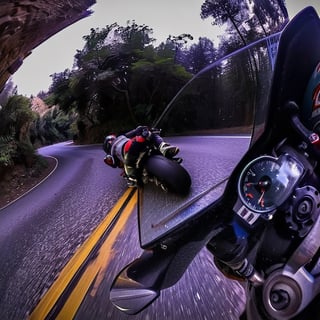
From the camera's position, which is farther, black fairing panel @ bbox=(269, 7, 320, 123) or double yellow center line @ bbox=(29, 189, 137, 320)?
black fairing panel @ bbox=(269, 7, 320, 123)

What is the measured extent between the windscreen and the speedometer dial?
57mm

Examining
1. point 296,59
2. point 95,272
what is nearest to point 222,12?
point 296,59

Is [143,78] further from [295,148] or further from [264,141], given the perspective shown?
[295,148]

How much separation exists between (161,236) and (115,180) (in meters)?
0.21

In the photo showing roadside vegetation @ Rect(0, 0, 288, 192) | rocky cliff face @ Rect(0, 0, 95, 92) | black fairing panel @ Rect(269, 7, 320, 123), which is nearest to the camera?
rocky cliff face @ Rect(0, 0, 95, 92)

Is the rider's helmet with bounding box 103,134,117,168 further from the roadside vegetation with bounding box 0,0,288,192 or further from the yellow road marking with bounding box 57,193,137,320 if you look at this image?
the yellow road marking with bounding box 57,193,137,320

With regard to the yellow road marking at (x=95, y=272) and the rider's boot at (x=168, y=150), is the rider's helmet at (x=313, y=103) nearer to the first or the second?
the rider's boot at (x=168, y=150)

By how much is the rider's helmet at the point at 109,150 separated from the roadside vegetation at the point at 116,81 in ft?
0.06

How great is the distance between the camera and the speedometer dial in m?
0.90

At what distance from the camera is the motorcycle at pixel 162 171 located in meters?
0.86

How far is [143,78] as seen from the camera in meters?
0.86

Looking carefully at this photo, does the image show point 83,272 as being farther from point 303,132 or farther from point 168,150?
point 303,132

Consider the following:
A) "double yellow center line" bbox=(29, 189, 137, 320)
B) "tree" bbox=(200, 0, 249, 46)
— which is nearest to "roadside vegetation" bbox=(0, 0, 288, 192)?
"tree" bbox=(200, 0, 249, 46)

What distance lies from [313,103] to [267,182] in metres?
0.35
